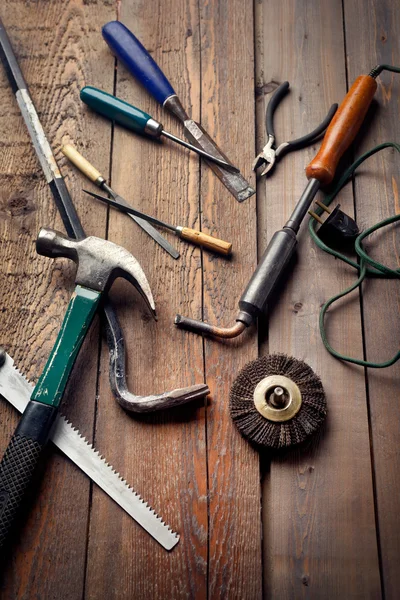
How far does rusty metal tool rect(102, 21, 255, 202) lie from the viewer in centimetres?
158

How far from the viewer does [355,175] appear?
62.2 inches

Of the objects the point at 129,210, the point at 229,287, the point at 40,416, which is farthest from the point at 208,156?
the point at 40,416

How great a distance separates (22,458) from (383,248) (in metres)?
0.96

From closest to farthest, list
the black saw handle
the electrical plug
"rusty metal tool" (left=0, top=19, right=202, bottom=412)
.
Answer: the black saw handle
"rusty metal tool" (left=0, top=19, right=202, bottom=412)
the electrical plug

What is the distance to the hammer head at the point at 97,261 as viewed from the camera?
1335 millimetres

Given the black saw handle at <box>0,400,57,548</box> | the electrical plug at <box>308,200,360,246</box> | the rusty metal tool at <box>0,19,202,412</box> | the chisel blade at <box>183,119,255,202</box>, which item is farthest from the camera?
→ the chisel blade at <box>183,119,255,202</box>

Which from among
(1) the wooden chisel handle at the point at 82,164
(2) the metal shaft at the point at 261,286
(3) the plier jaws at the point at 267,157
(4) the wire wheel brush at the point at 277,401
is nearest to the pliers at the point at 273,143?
(3) the plier jaws at the point at 267,157

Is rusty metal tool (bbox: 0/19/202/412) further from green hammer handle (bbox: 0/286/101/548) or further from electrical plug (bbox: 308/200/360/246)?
electrical plug (bbox: 308/200/360/246)

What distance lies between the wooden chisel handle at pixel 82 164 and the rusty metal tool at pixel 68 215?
4cm

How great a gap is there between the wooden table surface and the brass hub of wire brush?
0.29ft

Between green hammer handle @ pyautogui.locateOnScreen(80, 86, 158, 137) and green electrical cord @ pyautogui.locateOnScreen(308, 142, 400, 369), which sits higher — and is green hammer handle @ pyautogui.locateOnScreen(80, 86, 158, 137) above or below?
above

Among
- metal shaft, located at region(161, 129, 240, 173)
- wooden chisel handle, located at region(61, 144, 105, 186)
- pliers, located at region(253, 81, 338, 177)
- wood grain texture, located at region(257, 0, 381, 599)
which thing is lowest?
wood grain texture, located at region(257, 0, 381, 599)

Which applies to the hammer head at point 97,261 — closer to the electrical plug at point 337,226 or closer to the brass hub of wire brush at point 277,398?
the brass hub of wire brush at point 277,398

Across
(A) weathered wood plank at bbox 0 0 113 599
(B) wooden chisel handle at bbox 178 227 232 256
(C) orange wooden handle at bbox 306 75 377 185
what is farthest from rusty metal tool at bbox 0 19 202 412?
(C) orange wooden handle at bbox 306 75 377 185
